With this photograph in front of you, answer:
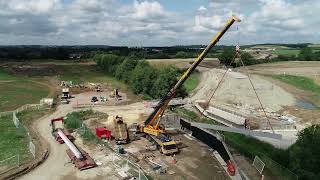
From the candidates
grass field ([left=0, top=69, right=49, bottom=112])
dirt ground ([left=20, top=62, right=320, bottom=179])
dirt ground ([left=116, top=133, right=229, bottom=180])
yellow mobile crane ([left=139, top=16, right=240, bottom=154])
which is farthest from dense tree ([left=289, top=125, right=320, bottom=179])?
grass field ([left=0, top=69, right=49, bottom=112])

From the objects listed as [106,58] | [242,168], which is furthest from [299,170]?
[106,58]

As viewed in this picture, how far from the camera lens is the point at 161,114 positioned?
128ft

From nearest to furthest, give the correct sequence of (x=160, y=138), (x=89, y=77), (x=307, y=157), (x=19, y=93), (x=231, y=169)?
(x=307, y=157) < (x=231, y=169) < (x=160, y=138) < (x=19, y=93) < (x=89, y=77)

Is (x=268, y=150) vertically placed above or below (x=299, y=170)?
below

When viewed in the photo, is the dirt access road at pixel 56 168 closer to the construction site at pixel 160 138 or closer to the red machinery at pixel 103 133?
the construction site at pixel 160 138

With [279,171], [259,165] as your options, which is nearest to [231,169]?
[259,165]

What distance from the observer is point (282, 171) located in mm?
25969

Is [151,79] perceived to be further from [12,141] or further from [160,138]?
[160,138]

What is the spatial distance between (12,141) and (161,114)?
655 inches

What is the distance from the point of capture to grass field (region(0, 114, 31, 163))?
120 ft

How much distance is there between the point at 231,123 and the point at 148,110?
13576 mm

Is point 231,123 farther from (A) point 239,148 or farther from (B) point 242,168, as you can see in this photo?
(B) point 242,168

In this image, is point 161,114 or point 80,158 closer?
point 80,158

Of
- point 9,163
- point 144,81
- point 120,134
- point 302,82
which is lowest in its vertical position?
point 302,82
